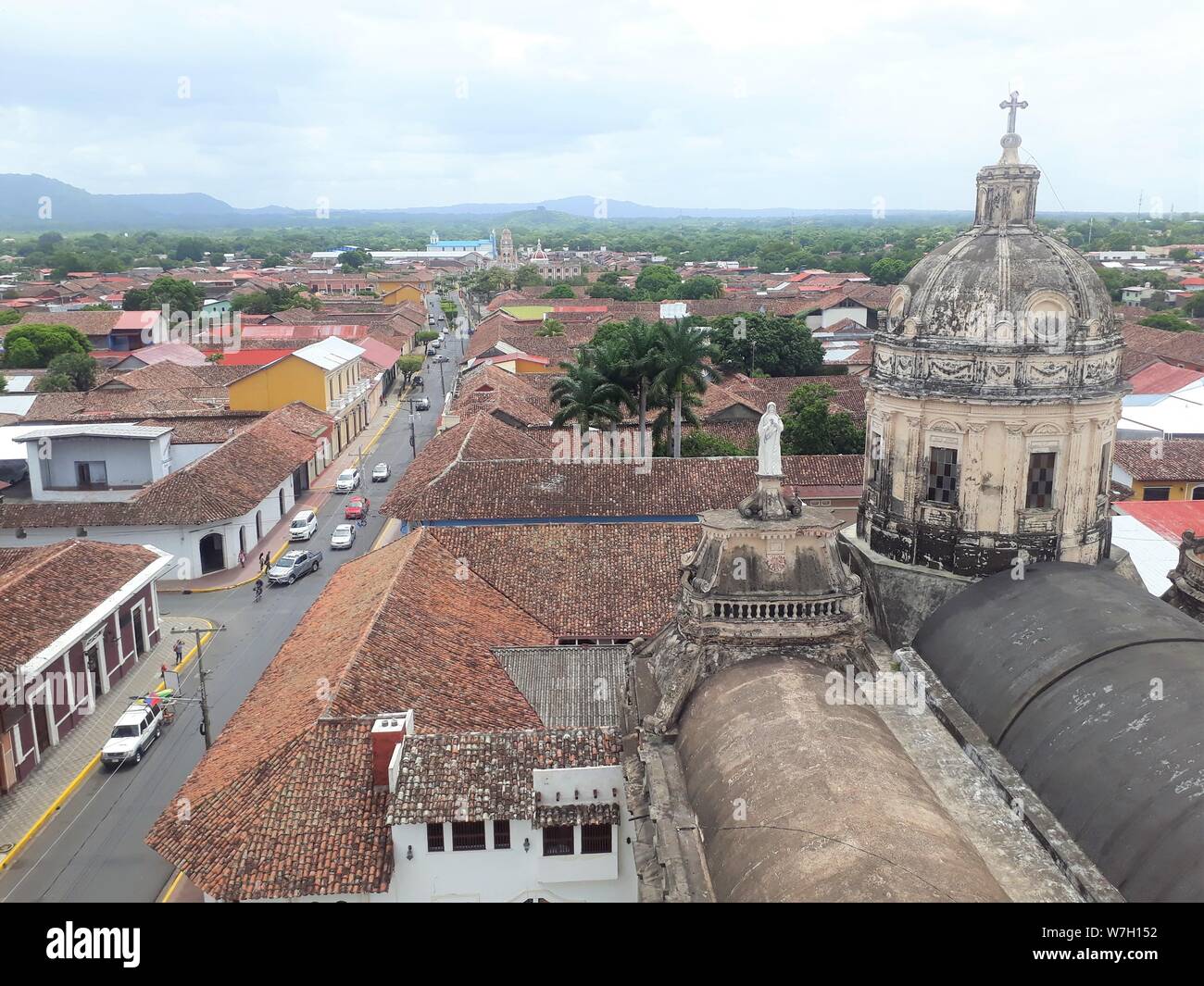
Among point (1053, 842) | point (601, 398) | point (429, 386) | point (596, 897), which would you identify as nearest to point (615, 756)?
point (596, 897)

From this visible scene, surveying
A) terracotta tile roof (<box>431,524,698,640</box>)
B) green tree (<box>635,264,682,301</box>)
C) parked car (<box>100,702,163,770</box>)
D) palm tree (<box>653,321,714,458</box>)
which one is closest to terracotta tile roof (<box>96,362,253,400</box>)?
palm tree (<box>653,321,714,458</box>)

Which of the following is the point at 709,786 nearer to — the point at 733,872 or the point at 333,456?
the point at 733,872

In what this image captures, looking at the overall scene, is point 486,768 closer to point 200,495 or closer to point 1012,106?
point 1012,106

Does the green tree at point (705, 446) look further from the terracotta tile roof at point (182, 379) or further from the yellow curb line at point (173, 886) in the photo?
the terracotta tile roof at point (182, 379)

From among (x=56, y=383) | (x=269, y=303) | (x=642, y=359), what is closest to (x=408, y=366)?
(x=56, y=383)

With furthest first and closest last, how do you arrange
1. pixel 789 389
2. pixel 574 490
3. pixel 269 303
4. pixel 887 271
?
1. pixel 887 271
2. pixel 269 303
3. pixel 789 389
4. pixel 574 490

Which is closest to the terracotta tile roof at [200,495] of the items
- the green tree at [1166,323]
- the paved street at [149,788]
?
the paved street at [149,788]

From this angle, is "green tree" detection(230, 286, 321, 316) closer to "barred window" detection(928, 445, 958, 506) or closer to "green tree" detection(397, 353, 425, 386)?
"green tree" detection(397, 353, 425, 386)
